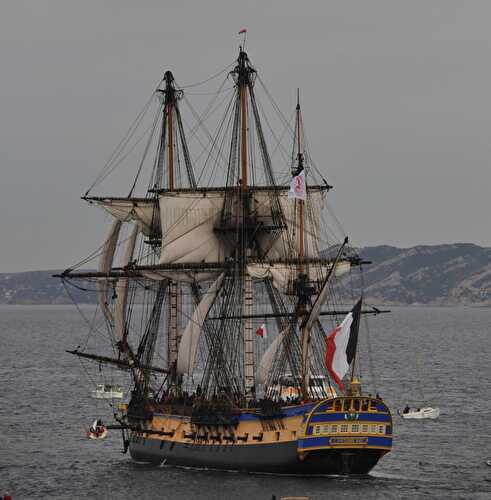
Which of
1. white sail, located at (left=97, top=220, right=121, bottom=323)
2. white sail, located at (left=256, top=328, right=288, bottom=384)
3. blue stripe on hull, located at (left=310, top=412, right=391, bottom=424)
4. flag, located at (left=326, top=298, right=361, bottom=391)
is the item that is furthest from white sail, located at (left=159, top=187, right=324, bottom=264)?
blue stripe on hull, located at (left=310, top=412, right=391, bottom=424)

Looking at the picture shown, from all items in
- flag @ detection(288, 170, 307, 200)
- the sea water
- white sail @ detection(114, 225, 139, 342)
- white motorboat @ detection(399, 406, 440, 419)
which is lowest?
the sea water

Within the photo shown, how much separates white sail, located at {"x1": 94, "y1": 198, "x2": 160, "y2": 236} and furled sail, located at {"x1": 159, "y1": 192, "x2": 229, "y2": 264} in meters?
5.30

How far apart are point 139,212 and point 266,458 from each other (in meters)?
27.8

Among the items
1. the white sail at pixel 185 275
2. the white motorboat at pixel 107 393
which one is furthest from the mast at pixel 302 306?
the white motorboat at pixel 107 393

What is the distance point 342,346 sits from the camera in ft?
258

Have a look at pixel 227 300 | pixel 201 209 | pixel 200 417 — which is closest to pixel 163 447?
pixel 200 417

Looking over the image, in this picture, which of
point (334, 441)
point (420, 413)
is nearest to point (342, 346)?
point (334, 441)

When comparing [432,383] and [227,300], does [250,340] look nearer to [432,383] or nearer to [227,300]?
[227,300]

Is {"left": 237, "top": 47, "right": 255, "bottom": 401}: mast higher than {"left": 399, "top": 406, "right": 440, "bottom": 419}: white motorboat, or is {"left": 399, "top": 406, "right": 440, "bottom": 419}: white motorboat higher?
{"left": 237, "top": 47, "right": 255, "bottom": 401}: mast

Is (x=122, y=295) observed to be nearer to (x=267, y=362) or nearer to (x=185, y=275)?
(x=185, y=275)

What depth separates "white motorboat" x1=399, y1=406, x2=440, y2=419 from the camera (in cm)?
10944

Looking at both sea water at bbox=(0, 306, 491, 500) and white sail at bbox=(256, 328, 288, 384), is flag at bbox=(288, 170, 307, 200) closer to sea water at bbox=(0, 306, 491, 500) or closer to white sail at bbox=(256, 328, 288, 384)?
white sail at bbox=(256, 328, 288, 384)

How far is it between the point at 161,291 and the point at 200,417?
1585 cm

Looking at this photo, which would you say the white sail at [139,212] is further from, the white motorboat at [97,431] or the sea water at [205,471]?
the sea water at [205,471]
